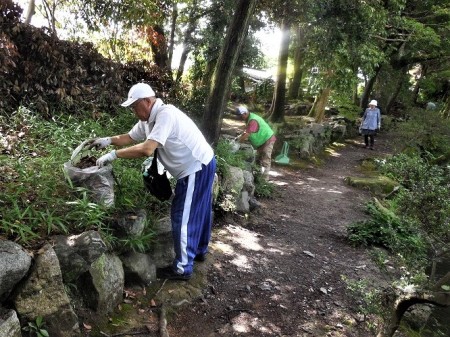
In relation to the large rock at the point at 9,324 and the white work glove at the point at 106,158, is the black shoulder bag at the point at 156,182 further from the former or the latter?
the large rock at the point at 9,324

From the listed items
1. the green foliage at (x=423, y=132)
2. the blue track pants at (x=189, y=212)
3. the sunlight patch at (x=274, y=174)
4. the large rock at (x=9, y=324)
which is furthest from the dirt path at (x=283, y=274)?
the green foliage at (x=423, y=132)

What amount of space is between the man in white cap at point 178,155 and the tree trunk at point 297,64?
8.29 metres

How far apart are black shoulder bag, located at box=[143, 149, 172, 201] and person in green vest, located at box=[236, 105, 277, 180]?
3998 mm

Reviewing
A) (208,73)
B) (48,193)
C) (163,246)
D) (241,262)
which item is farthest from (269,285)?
(208,73)

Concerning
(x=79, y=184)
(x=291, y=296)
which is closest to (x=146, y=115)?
(x=79, y=184)

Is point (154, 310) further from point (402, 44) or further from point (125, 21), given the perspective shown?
point (402, 44)

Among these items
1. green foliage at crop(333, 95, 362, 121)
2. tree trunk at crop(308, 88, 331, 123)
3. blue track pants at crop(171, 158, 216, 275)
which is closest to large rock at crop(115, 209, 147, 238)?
blue track pants at crop(171, 158, 216, 275)

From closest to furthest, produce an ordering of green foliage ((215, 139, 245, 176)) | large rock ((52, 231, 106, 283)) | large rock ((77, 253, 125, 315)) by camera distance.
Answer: large rock ((52, 231, 106, 283)) → large rock ((77, 253, 125, 315)) → green foliage ((215, 139, 245, 176))

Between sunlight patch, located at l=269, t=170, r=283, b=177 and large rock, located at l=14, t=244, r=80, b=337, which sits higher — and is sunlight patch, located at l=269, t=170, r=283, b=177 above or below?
below

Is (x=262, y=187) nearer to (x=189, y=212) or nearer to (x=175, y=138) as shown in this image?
(x=189, y=212)

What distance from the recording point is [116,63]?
7305 millimetres

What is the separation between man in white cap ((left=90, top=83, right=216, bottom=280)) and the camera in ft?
12.1

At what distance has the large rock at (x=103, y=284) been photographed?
3.46 meters

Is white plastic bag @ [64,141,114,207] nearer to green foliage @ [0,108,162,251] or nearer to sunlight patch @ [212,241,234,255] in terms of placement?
green foliage @ [0,108,162,251]
